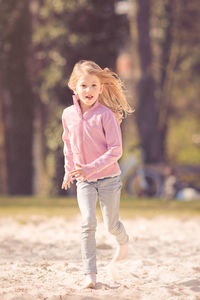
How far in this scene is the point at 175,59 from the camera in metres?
18.5

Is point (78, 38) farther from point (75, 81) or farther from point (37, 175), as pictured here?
point (75, 81)

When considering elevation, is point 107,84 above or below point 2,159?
above

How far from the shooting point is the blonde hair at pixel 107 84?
5.22 m

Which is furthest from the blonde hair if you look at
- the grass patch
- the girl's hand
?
the grass patch

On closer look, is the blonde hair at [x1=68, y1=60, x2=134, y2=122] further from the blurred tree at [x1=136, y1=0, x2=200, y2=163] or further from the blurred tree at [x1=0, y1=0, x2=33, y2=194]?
the blurred tree at [x1=0, y1=0, x2=33, y2=194]

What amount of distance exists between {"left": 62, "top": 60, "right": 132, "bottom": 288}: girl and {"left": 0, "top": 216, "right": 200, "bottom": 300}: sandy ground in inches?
13.8

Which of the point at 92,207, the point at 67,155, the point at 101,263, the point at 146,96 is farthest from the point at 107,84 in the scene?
the point at 146,96

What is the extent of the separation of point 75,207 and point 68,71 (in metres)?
4.32

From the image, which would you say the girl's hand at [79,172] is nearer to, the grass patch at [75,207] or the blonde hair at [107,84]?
the blonde hair at [107,84]

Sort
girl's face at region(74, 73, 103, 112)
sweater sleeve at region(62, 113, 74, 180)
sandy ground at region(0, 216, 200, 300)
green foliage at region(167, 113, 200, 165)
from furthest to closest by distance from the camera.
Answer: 1. green foliage at region(167, 113, 200, 165)
2. sweater sleeve at region(62, 113, 74, 180)
3. girl's face at region(74, 73, 103, 112)
4. sandy ground at region(0, 216, 200, 300)

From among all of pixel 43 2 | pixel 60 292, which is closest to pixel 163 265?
pixel 60 292

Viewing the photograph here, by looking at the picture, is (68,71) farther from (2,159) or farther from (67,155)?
(67,155)

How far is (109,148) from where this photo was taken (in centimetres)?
502

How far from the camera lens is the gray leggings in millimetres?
5016
